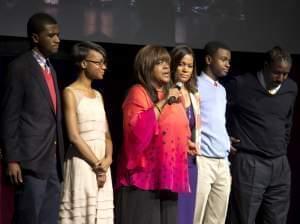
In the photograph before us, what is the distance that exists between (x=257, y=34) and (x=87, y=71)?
5.94 ft

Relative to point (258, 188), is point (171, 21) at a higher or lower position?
higher

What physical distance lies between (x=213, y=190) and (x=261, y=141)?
1.77 ft

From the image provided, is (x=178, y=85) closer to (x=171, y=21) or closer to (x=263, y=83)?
(x=263, y=83)

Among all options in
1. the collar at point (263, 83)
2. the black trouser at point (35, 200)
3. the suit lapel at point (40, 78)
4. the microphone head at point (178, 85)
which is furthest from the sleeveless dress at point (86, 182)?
the collar at point (263, 83)

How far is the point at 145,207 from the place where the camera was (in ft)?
12.0

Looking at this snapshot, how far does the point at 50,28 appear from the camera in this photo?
353 cm

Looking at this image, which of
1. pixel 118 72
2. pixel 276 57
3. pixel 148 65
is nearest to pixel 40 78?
pixel 148 65

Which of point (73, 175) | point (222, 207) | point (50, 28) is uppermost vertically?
point (50, 28)

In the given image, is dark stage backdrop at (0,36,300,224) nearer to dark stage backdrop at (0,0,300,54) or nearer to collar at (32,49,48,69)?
dark stage backdrop at (0,0,300,54)

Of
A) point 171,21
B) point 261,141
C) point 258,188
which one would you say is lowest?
point 258,188

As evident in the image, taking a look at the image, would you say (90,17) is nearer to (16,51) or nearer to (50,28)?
(16,51)

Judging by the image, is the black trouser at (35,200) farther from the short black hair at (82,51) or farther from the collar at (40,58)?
the short black hair at (82,51)

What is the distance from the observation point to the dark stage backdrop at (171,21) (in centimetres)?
455

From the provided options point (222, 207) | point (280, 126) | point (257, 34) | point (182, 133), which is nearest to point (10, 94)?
point (182, 133)
